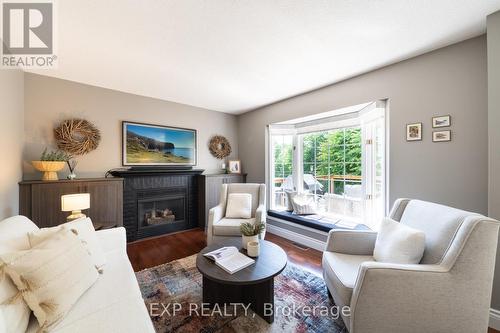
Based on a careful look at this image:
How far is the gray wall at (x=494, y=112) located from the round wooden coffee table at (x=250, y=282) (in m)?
1.64

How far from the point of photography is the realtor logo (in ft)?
4.75

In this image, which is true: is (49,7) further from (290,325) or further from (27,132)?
(290,325)

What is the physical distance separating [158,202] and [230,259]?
7.55 feet

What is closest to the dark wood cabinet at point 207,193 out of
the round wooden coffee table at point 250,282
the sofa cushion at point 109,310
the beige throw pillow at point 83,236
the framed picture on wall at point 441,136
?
the round wooden coffee table at point 250,282

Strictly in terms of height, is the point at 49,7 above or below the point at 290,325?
above

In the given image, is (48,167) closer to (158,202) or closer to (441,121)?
(158,202)

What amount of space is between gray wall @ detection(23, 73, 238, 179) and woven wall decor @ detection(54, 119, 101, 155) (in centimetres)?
9

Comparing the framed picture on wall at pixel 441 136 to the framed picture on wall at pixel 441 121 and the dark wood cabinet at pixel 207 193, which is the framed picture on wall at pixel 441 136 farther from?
the dark wood cabinet at pixel 207 193

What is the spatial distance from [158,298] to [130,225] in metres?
1.64

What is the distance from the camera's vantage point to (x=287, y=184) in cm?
357

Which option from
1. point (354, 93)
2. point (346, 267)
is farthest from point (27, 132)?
point (354, 93)

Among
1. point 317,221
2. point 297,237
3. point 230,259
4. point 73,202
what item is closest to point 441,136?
point 317,221

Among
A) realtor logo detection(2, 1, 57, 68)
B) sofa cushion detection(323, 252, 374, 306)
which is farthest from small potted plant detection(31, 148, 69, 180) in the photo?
sofa cushion detection(323, 252, 374, 306)

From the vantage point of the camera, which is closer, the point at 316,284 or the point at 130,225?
the point at 316,284
